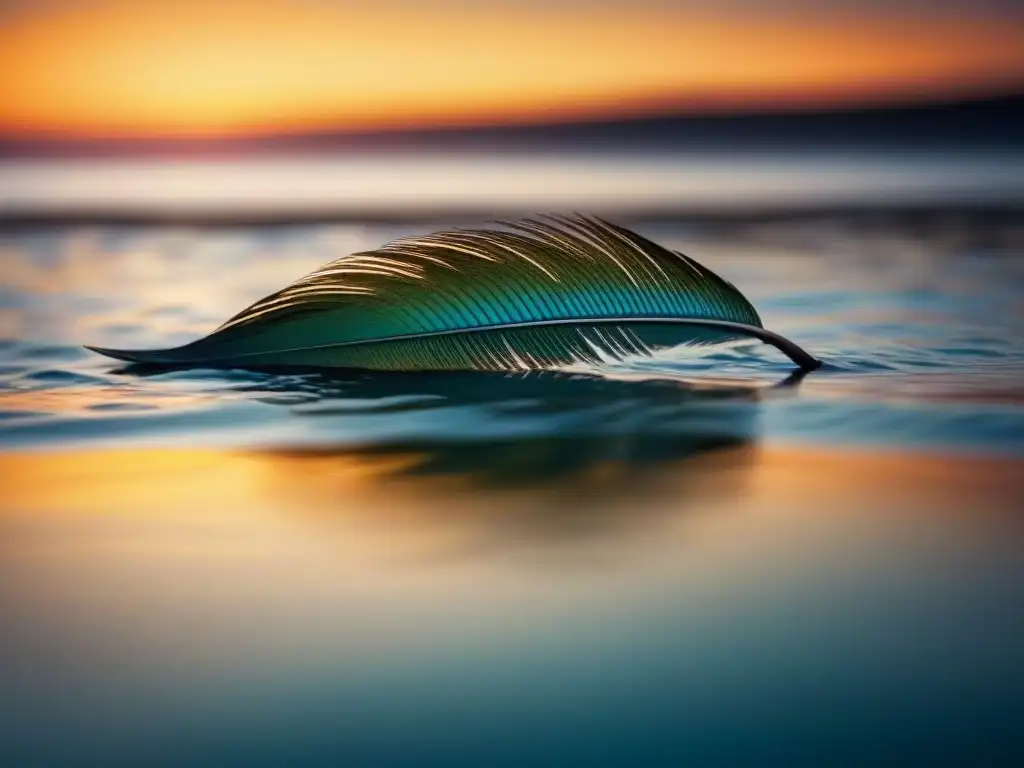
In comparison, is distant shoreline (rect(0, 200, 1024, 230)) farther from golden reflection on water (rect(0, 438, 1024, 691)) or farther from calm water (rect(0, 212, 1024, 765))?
golden reflection on water (rect(0, 438, 1024, 691))

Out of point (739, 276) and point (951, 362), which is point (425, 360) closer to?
point (951, 362)

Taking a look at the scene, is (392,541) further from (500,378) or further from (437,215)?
(437,215)

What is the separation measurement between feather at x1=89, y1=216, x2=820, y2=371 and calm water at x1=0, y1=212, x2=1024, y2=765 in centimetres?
7

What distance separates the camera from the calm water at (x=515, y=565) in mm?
967

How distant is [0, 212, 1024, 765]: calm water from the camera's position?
97 cm

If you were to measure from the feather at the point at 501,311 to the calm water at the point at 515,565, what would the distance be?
7 centimetres

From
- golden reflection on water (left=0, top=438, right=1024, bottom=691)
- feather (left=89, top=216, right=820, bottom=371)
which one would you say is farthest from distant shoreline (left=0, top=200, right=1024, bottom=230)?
golden reflection on water (left=0, top=438, right=1024, bottom=691)

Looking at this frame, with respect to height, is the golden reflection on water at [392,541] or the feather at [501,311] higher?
the feather at [501,311]

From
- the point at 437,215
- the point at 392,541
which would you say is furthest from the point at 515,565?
the point at 437,215

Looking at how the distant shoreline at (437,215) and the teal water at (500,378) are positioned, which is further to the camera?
the distant shoreline at (437,215)

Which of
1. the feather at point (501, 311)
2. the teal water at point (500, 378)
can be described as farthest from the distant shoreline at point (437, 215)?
the feather at point (501, 311)

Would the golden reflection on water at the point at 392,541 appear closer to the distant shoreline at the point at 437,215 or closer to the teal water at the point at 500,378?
the teal water at the point at 500,378

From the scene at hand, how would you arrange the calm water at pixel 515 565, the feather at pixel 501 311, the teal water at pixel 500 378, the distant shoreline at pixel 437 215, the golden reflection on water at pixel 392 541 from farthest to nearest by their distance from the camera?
the distant shoreline at pixel 437 215 → the feather at pixel 501 311 → the teal water at pixel 500 378 → the golden reflection on water at pixel 392 541 → the calm water at pixel 515 565

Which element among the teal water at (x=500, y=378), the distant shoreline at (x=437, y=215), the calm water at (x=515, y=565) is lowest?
the calm water at (x=515, y=565)
